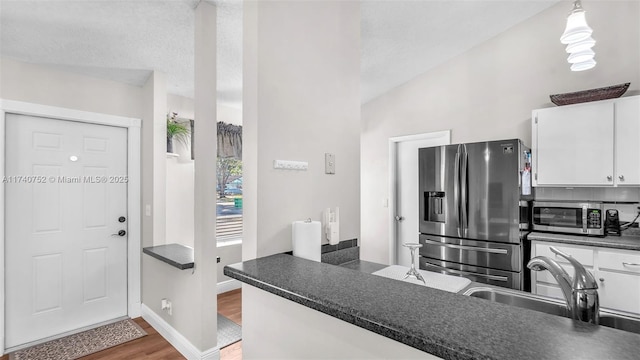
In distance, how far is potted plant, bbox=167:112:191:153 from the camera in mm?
3401

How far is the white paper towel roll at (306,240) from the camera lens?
5.02 ft

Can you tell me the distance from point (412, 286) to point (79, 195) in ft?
10.5

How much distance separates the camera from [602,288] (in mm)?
2355

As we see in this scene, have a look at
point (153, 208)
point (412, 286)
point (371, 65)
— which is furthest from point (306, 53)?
point (153, 208)

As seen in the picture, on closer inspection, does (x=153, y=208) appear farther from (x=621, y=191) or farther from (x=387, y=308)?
(x=621, y=191)

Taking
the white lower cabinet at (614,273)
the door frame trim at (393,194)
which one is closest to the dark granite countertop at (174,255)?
the door frame trim at (393,194)

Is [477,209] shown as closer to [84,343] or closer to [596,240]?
[596,240]

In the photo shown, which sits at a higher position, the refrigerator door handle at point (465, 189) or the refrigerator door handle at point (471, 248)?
the refrigerator door handle at point (465, 189)

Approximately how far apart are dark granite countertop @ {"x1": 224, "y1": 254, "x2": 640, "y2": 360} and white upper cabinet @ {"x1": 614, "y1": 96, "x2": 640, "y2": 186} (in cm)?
246

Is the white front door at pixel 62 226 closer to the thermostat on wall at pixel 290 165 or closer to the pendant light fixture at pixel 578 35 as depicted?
the thermostat on wall at pixel 290 165

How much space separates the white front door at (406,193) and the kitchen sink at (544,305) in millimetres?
2582

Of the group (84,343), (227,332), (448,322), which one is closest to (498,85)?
(448,322)

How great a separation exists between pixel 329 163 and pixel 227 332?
2.03 meters

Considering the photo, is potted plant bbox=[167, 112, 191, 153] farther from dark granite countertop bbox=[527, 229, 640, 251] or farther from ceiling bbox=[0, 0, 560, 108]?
dark granite countertop bbox=[527, 229, 640, 251]
